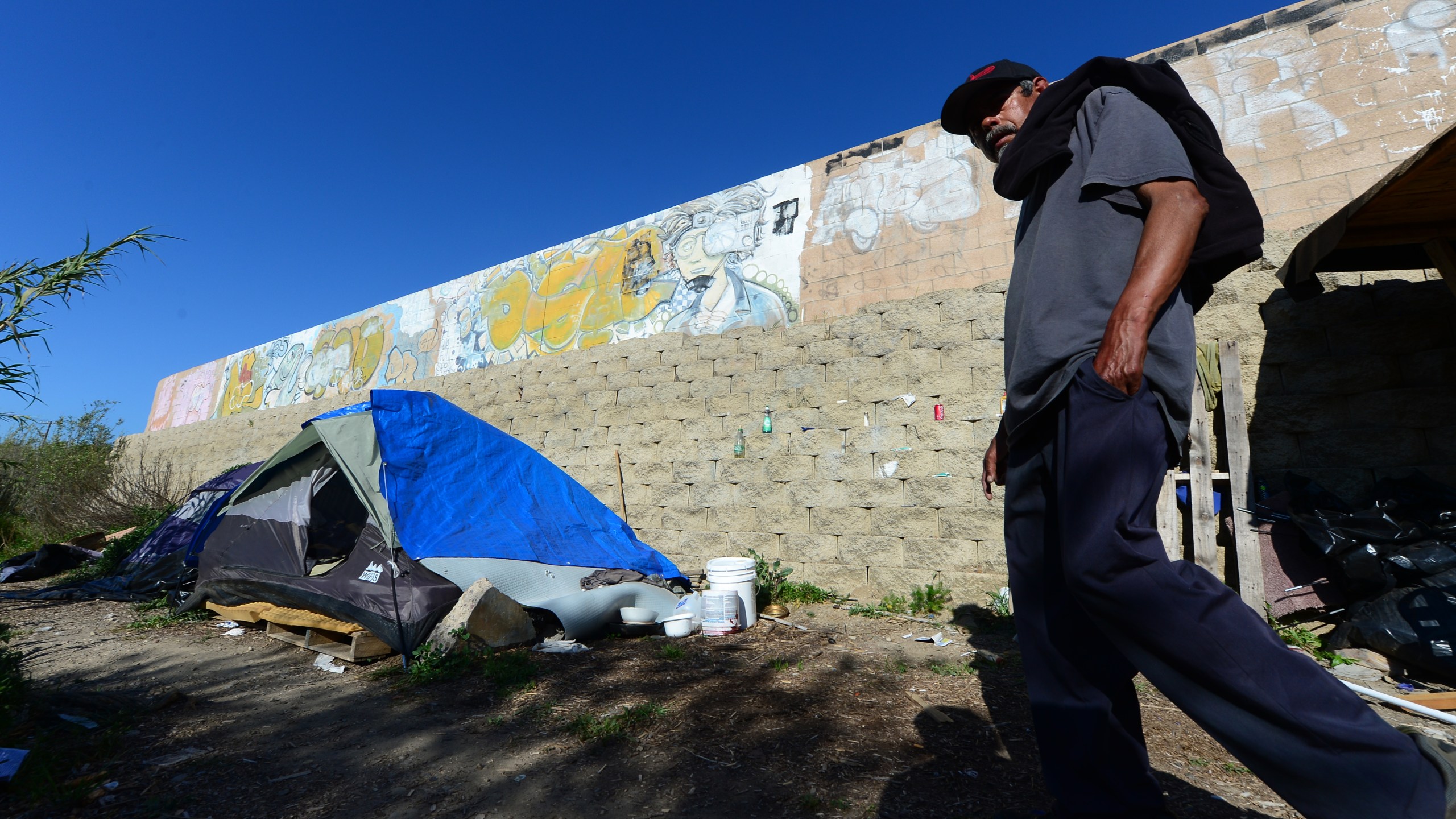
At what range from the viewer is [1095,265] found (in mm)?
1341

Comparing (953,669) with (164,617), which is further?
(164,617)

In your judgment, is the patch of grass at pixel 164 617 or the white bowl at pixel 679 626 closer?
the white bowl at pixel 679 626

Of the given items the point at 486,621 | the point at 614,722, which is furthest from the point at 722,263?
the point at 614,722

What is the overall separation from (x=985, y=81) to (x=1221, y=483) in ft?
9.95

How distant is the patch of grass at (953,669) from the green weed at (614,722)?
1279 mm

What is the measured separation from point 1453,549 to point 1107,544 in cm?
288

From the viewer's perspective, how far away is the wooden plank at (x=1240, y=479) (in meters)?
3.35

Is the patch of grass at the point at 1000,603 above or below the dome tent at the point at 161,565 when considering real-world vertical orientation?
below

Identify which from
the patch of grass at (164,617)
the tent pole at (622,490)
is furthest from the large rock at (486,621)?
the patch of grass at (164,617)

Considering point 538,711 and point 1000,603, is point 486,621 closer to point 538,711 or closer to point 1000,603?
point 538,711

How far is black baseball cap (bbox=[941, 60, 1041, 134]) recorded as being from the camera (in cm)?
172

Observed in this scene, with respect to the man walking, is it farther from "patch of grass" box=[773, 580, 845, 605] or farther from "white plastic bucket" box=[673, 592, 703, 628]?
"patch of grass" box=[773, 580, 845, 605]

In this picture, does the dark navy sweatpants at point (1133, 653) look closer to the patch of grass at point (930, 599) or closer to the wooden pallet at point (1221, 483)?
the wooden pallet at point (1221, 483)

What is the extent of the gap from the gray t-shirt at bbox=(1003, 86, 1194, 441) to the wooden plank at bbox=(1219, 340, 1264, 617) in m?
2.76
